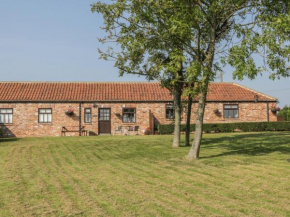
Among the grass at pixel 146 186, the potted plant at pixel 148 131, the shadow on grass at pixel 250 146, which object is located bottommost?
the grass at pixel 146 186

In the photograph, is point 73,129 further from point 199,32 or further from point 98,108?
point 199,32

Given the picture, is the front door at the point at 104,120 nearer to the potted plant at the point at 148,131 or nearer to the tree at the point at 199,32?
the potted plant at the point at 148,131

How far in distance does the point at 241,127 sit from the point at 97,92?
44.9ft

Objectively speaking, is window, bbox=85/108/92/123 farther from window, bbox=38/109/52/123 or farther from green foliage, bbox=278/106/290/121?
green foliage, bbox=278/106/290/121

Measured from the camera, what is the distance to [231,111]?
33.0 metres

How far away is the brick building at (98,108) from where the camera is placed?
3067 cm

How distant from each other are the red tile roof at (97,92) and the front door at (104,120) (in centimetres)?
110

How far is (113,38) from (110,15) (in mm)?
946

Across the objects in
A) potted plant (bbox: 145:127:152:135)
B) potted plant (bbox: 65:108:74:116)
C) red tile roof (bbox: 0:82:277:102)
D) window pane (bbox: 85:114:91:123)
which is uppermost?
red tile roof (bbox: 0:82:277:102)

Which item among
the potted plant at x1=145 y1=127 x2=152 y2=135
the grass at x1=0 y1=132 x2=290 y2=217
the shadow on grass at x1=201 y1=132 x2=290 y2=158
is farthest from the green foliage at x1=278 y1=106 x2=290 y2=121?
the grass at x1=0 y1=132 x2=290 y2=217

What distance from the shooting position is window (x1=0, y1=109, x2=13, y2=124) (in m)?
30.5

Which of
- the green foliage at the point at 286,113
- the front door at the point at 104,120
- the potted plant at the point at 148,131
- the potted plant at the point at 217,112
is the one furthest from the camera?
the green foliage at the point at 286,113

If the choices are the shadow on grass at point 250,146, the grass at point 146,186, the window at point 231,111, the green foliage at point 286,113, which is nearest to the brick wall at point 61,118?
the window at point 231,111

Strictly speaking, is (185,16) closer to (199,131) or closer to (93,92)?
(199,131)
